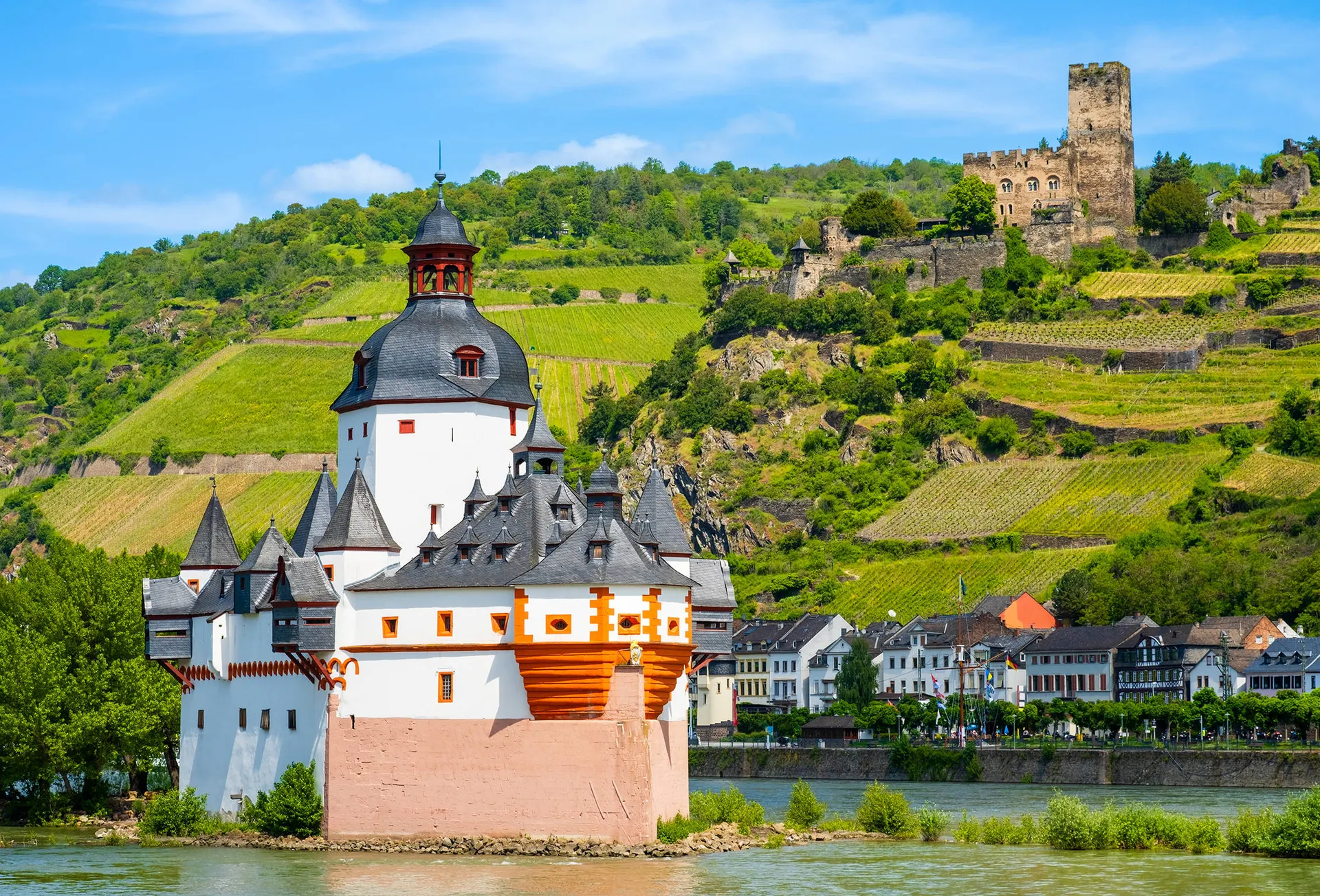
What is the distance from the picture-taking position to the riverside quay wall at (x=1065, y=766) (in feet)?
266

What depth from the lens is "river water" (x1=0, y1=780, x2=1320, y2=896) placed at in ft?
151

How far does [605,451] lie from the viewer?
16425 centimetres

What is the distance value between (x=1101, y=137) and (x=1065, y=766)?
3499 inches

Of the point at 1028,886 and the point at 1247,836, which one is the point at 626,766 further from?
the point at 1247,836

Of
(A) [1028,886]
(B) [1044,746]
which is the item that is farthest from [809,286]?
(A) [1028,886]

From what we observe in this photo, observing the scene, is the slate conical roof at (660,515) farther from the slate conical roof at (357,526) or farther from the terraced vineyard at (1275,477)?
the terraced vineyard at (1275,477)

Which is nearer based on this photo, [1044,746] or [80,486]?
[1044,746]

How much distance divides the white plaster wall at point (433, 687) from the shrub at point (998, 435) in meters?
96.7

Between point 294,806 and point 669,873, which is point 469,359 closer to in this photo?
point 294,806

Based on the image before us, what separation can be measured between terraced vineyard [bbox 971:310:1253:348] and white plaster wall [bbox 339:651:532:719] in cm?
10556

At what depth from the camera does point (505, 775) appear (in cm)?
5081

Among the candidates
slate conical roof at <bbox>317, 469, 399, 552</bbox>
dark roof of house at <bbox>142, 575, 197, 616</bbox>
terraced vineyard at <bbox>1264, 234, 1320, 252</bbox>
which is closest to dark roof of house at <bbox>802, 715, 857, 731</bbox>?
dark roof of house at <bbox>142, 575, 197, 616</bbox>

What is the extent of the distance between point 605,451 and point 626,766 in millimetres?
114512

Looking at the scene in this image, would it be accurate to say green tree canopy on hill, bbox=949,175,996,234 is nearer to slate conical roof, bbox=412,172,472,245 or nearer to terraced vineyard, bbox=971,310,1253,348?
terraced vineyard, bbox=971,310,1253,348
